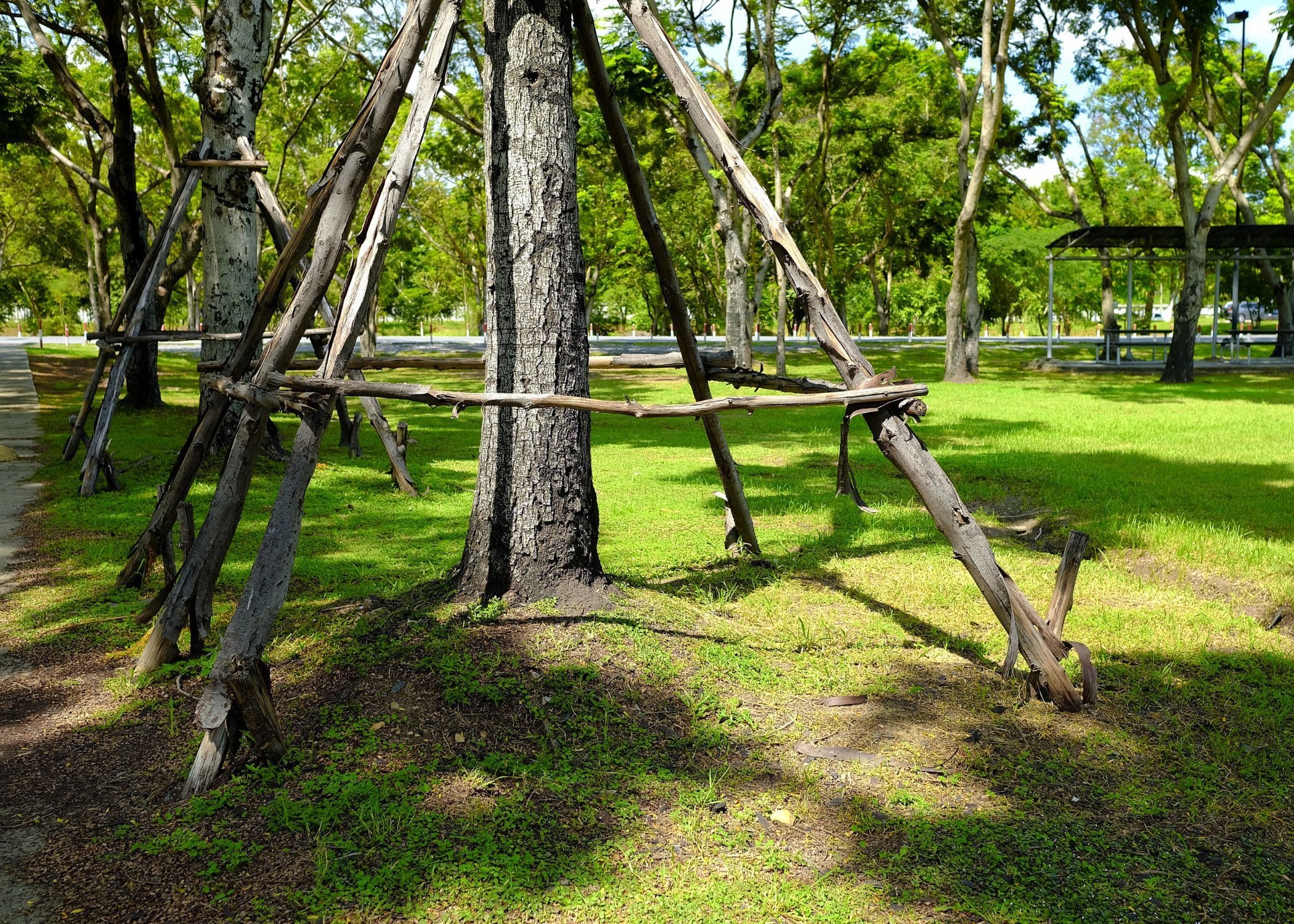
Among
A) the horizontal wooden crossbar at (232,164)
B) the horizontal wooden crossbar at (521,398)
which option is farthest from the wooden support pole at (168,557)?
the horizontal wooden crossbar at (232,164)

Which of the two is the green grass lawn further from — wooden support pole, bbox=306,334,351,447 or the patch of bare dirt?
wooden support pole, bbox=306,334,351,447

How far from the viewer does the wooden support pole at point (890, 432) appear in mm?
4059

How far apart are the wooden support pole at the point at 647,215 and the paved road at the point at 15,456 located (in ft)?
14.8

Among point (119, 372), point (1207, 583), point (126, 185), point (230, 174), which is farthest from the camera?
point (126, 185)

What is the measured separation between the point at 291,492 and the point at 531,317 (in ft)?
4.68

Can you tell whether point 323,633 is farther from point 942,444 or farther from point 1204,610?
point 942,444

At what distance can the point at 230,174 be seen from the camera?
952cm

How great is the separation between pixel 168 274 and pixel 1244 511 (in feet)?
40.6

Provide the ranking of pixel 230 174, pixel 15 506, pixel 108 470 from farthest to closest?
1. pixel 230 174
2. pixel 108 470
3. pixel 15 506

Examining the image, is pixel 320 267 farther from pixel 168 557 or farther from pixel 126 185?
pixel 126 185

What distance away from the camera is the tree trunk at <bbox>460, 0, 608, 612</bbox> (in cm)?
453

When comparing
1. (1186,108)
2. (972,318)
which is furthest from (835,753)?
(1186,108)

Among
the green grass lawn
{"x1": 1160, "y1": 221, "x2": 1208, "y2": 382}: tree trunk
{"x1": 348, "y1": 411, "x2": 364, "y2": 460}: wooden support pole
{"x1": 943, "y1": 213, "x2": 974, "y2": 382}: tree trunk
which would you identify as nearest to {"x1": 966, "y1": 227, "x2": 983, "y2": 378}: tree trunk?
{"x1": 943, "y1": 213, "x2": 974, "y2": 382}: tree trunk

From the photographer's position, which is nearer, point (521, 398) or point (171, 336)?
point (521, 398)
